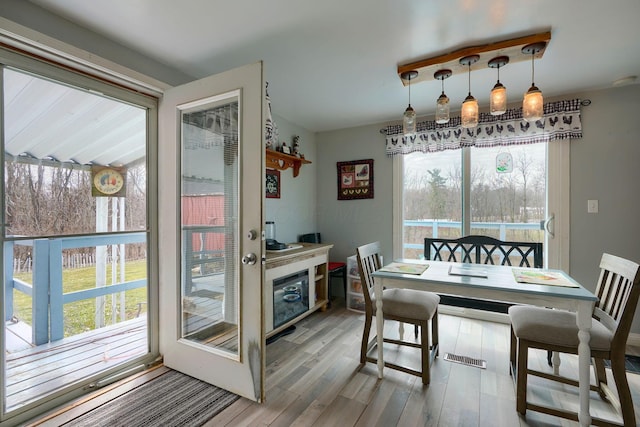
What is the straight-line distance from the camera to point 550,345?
160cm

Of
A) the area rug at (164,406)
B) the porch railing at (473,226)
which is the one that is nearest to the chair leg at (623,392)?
the porch railing at (473,226)

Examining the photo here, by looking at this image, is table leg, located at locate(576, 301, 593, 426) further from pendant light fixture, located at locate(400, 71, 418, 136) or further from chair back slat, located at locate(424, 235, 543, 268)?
pendant light fixture, located at locate(400, 71, 418, 136)

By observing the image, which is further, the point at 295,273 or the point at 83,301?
the point at 295,273

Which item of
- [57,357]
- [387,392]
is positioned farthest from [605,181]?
[57,357]

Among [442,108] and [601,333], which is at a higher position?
[442,108]

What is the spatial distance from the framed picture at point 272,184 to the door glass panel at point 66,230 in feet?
4.10

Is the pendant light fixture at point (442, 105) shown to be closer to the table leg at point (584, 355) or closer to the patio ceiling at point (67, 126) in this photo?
the table leg at point (584, 355)

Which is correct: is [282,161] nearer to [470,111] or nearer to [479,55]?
[470,111]

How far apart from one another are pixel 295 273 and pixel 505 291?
176 centimetres

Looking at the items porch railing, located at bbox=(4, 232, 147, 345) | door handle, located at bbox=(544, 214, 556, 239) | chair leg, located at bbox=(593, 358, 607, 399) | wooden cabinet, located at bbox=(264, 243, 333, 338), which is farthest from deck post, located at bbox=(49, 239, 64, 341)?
door handle, located at bbox=(544, 214, 556, 239)

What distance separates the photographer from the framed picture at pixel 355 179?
3629mm

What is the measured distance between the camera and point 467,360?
2223 mm

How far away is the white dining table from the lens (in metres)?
1.47

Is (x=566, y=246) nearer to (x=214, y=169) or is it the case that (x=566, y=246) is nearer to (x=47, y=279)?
(x=214, y=169)
